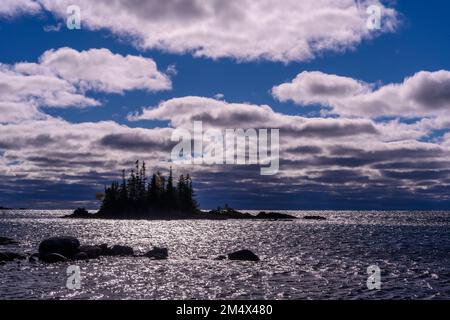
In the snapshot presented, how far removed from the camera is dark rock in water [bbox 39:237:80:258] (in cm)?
5066

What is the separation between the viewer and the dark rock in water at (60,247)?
166ft

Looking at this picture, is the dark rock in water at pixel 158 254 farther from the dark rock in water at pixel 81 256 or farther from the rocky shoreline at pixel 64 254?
the dark rock in water at pixel 81 256

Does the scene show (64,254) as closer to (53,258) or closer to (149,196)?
(53,258)

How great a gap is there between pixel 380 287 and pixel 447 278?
8297mm

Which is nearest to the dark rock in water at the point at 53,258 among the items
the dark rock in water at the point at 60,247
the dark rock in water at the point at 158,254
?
the dark rock in water at the point at 60,247

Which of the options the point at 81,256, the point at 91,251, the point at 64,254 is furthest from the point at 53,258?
the point at 91,251

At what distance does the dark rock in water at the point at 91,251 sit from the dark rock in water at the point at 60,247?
1250mm

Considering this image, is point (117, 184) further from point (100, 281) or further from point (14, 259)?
point (100, 281)

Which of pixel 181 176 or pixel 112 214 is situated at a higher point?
pixel 181 176

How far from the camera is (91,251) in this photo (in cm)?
5297

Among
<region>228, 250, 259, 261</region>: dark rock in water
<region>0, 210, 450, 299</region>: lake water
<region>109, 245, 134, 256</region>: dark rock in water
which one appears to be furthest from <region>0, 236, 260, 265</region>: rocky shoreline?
<region>109, 245, 134, 256</region>: dark rock in water

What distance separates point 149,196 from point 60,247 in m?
125
